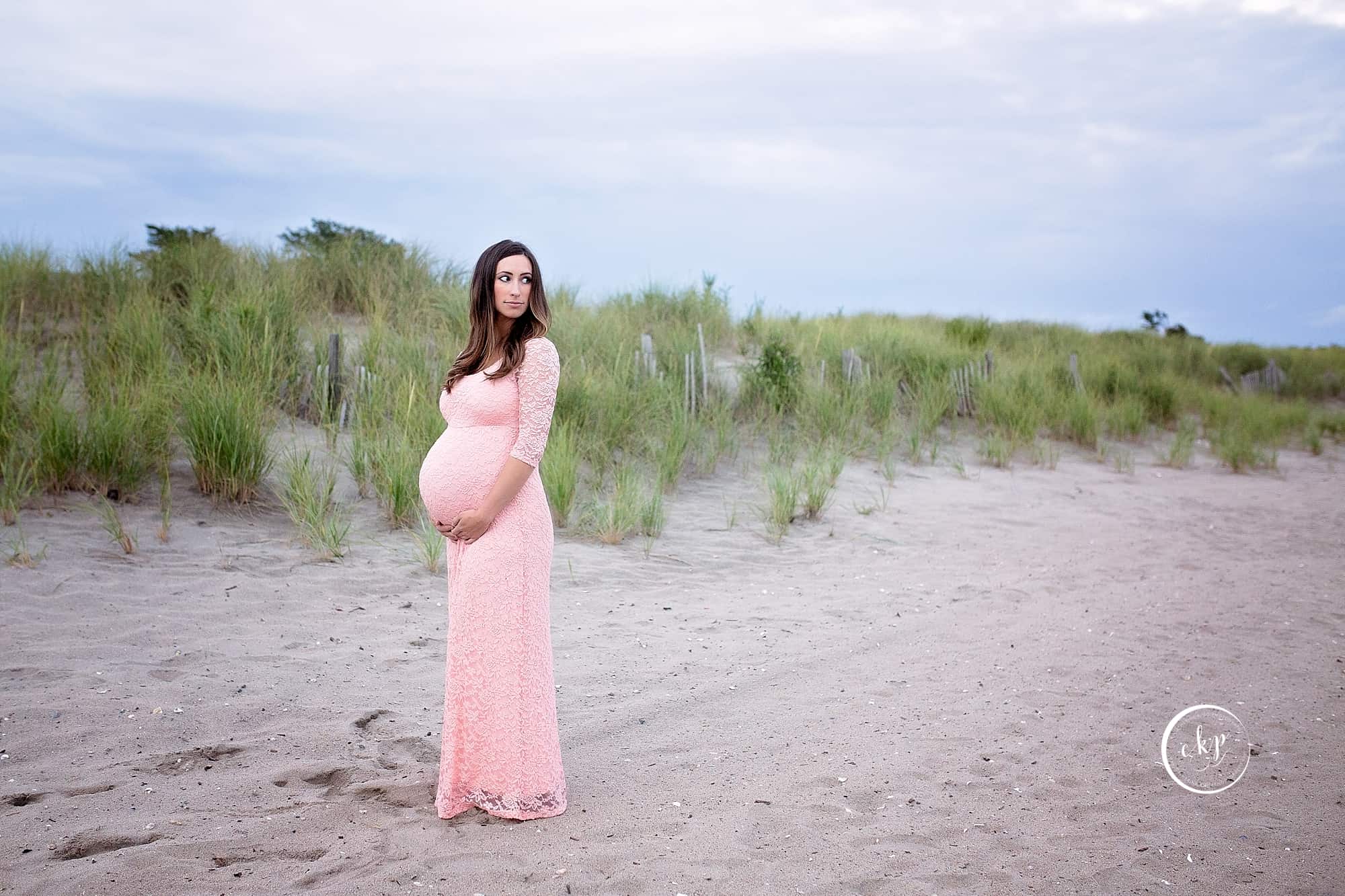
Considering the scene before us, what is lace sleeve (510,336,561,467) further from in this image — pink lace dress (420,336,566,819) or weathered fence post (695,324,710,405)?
weathered fence post (695,324,710,405)

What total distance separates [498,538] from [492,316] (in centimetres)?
77

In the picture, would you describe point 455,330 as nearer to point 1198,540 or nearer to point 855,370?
point 855,370

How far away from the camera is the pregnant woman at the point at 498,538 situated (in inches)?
135

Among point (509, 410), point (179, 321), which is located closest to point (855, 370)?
point (179, 321)

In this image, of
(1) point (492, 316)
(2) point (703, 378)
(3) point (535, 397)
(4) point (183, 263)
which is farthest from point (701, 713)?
(4) point (183, 263)

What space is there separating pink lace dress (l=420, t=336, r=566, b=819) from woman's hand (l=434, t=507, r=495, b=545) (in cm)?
3

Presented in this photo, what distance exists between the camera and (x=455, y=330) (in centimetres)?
1130

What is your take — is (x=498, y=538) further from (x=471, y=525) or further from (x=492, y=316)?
(x=492, y=316)

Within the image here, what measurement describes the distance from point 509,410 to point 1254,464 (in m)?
13.7

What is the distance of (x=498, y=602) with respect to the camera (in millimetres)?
3506

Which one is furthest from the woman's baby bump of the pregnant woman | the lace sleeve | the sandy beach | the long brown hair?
the sandy beach

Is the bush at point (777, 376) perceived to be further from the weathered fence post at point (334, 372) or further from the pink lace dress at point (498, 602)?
the pink lace dress at point (498, 602)

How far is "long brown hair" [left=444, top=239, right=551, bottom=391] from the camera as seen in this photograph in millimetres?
3484

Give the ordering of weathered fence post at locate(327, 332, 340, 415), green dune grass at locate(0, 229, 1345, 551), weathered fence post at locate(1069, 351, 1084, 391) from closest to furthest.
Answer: green dune grass at locate(0, 229, 1345, 551), weathered fence post at locate(327, 332, 340, 415), weathered fence post at locate(1069, 351, 1084, 391)
